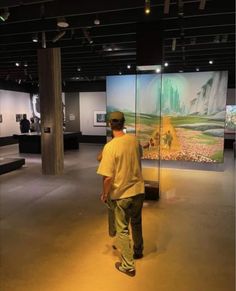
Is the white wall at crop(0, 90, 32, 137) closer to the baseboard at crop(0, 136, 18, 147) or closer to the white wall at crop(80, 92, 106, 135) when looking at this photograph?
the baseboard at crop(0, 136, 18, 147)

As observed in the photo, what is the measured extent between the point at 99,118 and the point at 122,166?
1223cm

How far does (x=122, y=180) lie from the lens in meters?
2.67

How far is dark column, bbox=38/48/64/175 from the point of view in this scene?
7035 mm

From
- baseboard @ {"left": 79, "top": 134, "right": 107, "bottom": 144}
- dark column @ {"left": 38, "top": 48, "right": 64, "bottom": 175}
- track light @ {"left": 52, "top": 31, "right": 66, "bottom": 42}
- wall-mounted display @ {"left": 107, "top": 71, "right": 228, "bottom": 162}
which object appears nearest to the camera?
track light @ {"left": 52, "top": 31, "right": 66, "bottom": 42}

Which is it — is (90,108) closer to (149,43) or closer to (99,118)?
(99,118)

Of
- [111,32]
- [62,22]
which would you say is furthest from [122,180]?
[111,32]

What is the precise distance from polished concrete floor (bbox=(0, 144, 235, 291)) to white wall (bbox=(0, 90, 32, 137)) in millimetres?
8441

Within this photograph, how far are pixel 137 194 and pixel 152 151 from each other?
5649 millimetres

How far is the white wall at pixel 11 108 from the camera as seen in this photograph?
537 inches

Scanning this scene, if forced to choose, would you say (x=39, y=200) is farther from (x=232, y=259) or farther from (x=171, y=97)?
(x=171, y=97)

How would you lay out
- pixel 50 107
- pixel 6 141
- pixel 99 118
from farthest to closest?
1. pixel 99 118
2. pixel 6 141
3. pixel 50 107

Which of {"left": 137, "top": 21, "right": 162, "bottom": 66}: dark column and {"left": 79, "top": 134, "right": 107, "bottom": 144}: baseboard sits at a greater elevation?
{"left": 137, "top": 21, "right": 162, "bottom": 66}: dark column

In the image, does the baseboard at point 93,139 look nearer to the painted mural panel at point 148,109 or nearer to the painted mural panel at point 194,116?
the painted mural panel at point 194,116

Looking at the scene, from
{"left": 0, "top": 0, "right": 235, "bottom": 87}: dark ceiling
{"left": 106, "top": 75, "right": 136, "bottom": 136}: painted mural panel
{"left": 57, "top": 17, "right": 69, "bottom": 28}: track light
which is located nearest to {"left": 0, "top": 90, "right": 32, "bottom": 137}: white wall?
{"left": 0, "top": 0, "right": 235, "bottom": 87}: dark ceiling
